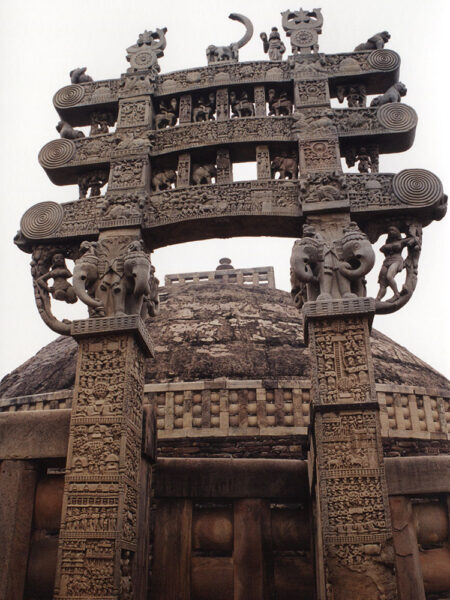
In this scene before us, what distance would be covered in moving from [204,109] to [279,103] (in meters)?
1.00

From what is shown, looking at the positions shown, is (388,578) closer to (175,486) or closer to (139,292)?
(175,486)

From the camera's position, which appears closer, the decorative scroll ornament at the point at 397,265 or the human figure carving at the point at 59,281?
the decorative scroll ornament at the point at 397,265

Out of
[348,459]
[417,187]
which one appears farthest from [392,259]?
[348,459]

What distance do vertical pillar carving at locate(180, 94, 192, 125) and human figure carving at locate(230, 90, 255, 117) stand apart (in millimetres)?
569

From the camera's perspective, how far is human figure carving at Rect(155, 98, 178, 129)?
839 centimetres

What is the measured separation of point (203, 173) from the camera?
7.93 metres

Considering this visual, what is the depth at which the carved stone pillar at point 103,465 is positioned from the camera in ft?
18.5

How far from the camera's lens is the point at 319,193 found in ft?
23.6

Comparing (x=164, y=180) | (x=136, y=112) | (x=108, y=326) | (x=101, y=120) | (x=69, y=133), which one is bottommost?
(x=108, y=326)

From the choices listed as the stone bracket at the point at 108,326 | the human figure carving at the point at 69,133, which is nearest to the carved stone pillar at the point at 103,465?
the stone bracket at the point at 108,326

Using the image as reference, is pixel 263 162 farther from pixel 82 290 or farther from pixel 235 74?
pixel 82 290

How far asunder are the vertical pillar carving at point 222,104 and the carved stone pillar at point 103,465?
10.5ft

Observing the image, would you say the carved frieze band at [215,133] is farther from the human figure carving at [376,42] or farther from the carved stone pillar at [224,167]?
the human figure carving at [376,42]

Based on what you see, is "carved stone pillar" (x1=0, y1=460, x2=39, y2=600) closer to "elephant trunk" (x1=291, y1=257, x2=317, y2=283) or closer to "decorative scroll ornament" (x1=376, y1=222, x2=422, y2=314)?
"elephant trunk" (x1=291, y1=257, x2=317, y2=283)
